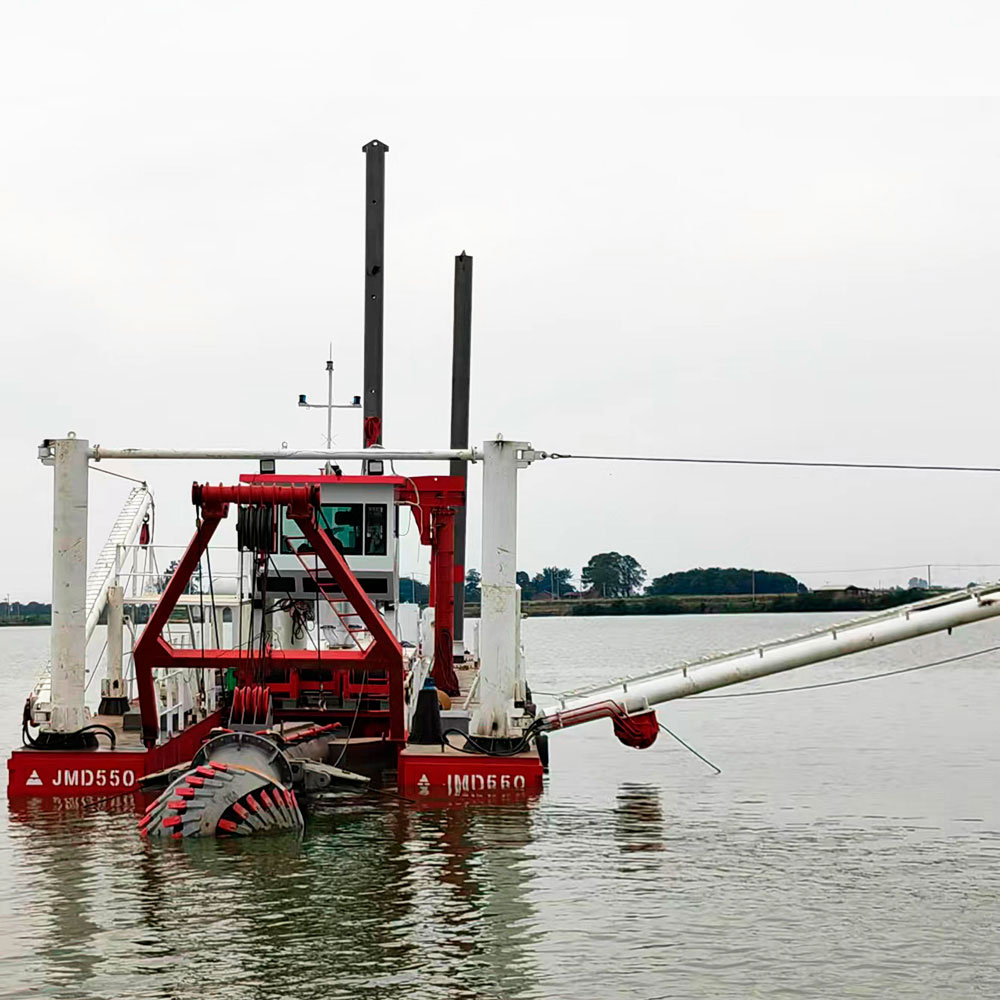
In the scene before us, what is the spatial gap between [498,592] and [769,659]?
4.47 m

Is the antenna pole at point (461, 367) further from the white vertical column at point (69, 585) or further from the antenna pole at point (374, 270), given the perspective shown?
the white vertical column at point (69, 585)

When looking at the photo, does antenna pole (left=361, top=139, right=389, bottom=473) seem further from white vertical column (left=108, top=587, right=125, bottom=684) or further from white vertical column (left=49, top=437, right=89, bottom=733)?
white vertical column (left=49, top=437, right=89, bottom=733)

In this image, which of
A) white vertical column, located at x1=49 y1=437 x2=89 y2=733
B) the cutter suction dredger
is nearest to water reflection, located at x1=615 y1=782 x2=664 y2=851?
the cutter suction dredger

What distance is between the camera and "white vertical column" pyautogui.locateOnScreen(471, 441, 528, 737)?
19.8m

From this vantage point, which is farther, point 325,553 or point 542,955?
point 325,553

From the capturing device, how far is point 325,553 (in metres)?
18.6

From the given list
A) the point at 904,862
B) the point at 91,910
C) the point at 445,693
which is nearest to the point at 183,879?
the point at 91,910

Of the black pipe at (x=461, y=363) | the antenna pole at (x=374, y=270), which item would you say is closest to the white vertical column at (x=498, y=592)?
the antenna pole at (x=374, y=270)

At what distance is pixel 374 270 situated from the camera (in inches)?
1384

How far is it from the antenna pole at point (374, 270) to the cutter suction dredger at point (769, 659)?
1226 cm

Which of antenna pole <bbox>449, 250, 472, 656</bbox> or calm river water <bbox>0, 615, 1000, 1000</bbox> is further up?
antenna pole <bbox>449, 250, 472, 656</bbox>

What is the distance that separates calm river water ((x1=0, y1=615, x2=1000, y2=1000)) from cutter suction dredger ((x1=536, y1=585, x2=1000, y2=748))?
1365 millimetres

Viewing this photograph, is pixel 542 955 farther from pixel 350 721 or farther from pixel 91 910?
pixel 350 721

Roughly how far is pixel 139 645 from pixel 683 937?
915 centimetres
